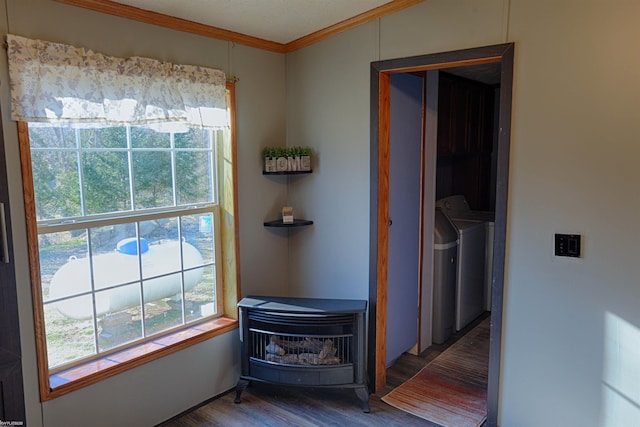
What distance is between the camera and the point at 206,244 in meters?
2.88

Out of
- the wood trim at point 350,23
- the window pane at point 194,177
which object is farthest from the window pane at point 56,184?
the wood trim at point 350,23

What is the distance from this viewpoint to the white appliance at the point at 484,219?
13.4 feet

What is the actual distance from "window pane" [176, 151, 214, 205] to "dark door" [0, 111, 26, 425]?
93 cm

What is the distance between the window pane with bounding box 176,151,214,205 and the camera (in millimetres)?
2697

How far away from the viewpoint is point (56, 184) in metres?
2.13

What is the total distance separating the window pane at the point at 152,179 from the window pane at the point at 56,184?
0.32 m

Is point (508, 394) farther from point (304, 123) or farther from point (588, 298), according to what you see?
point (304, 123)

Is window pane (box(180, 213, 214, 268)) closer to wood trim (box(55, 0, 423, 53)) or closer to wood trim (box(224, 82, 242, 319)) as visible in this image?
wood trim (box(224, 82, 242, 319))

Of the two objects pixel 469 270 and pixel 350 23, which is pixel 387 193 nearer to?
pixel 350 23

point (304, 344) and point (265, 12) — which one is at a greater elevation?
point (265, 12)

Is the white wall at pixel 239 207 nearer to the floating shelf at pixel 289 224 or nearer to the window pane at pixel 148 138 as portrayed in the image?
the floating shelf at pixel 289 224

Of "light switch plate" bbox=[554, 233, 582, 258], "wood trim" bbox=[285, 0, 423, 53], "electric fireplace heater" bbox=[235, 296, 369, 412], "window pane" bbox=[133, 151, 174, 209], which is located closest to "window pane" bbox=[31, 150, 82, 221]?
"window pane" bbox=[133, 151, 174, 209]

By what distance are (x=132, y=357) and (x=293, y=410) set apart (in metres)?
0.99

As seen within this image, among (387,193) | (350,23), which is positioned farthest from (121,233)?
(350,23)
